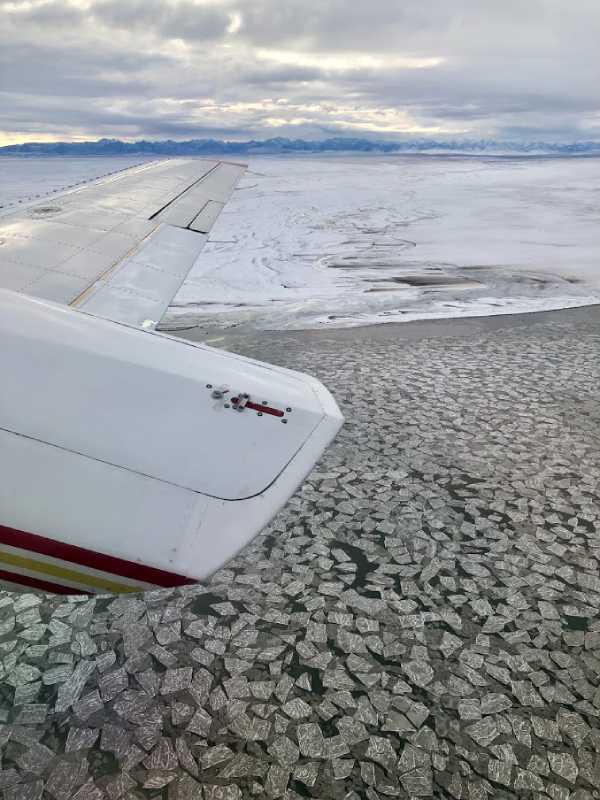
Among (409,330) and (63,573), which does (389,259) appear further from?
(63,573)

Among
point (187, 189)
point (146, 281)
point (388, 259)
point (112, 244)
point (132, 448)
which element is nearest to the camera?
point (132, 448)

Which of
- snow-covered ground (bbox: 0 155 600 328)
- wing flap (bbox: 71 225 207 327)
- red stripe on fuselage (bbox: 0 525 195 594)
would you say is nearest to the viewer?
red stripe on fuselage (bbox: 0 525 195 594)

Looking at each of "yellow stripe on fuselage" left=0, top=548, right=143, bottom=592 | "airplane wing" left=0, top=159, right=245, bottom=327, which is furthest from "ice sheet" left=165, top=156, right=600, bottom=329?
"yellow stripe on fuselage" left=0, top=548, right=143, bottom=592

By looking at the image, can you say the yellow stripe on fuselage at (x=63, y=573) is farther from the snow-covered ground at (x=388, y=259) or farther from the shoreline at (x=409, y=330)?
the snow-covered ground at (x=388, y=259)

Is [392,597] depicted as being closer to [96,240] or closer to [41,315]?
[41,315]

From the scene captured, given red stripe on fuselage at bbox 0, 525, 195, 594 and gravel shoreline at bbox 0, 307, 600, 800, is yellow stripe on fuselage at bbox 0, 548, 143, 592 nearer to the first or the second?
red stripe on fuselage at bbox 0, 525, 195, 594

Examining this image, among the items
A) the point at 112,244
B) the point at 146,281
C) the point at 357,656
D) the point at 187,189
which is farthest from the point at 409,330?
the point at 357,656

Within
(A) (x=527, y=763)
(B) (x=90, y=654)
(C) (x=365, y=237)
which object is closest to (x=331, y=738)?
(A) (x=527, y=763)
